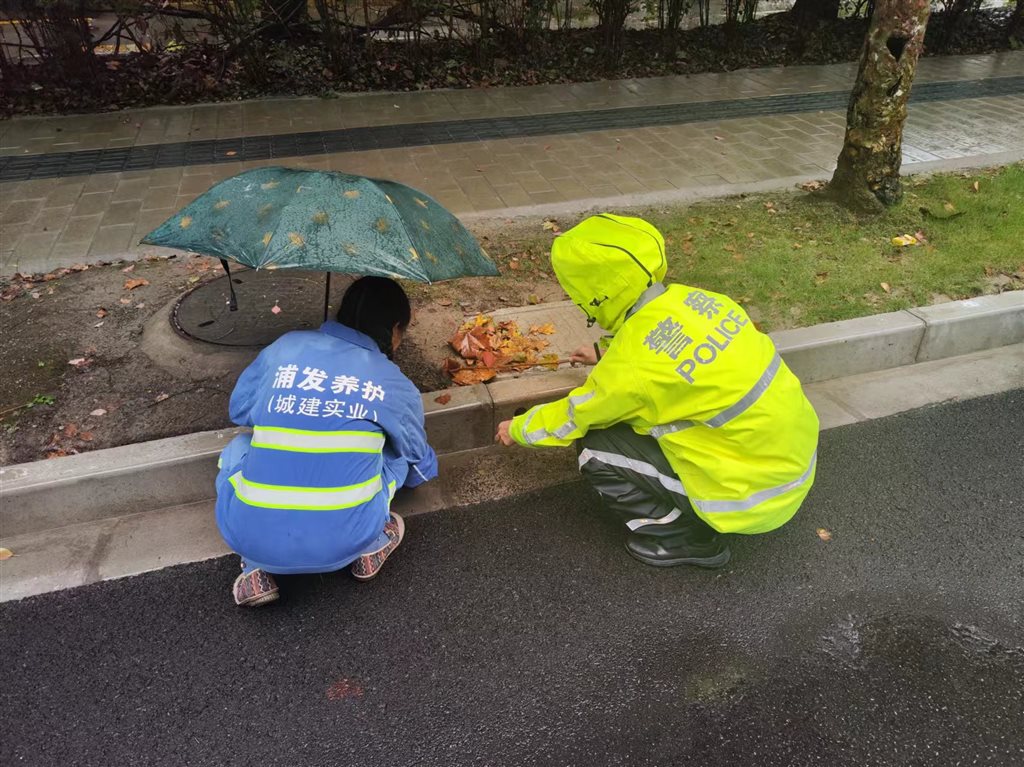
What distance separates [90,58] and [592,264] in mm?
8419

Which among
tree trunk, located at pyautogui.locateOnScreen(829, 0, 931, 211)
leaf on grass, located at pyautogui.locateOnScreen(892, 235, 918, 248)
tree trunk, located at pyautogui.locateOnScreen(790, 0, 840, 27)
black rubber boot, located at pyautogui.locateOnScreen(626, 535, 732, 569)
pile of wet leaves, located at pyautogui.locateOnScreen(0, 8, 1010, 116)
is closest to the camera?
black rubber boot, located at pyautogui.locateOnScreen(626, 535, 732, 569)

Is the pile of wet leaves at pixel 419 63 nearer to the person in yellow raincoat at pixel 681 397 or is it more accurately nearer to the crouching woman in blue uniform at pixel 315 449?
the crouching woman in blue uniform at pixel 315 449

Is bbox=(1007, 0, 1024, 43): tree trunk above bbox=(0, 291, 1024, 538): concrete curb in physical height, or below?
above

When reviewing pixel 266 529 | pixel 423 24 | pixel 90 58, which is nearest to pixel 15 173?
pixel 90 58

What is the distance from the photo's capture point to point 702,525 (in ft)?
9.48

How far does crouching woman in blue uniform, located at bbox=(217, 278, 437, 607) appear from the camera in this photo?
2.40 meters

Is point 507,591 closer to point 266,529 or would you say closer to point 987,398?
point 266,529

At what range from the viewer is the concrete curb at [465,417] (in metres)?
3.02

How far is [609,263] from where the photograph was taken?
2.56m

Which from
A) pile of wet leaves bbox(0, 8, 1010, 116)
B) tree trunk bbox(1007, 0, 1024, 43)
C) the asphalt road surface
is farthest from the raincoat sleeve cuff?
tree trunk bbox(1007, 0, 1024, 43)

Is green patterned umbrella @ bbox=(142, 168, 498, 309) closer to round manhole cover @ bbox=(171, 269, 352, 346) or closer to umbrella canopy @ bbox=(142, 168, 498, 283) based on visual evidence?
umbrella canopy @ bbox=(142, 168, 498, 283)

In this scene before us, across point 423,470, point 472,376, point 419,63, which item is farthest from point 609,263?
point 419,63

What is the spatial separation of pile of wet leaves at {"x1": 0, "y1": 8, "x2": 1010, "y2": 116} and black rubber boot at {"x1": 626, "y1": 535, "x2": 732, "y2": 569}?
25.8ft

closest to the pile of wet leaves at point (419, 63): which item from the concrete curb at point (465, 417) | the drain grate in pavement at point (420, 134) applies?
the drain grate in pavement at point (420, 134)
